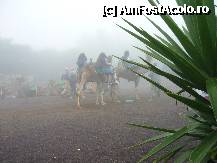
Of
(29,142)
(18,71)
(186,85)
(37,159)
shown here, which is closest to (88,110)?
(29,142)

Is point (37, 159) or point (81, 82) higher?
point (81, 82)

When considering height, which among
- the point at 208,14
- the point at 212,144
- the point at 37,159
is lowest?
the point at 37,159

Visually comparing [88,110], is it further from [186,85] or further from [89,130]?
[186,85]

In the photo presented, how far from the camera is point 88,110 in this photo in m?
14.0

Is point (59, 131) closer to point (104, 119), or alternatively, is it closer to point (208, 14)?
point (104, 119)

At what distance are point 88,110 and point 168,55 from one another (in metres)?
11.6

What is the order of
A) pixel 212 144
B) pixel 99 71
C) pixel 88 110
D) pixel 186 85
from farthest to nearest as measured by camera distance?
pixel 99 71
pixel 88 110
pixel 186 85
pixel 212 144

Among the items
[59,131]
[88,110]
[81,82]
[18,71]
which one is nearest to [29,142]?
[59,131]

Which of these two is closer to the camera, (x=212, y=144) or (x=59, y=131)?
(x=212, y=144)

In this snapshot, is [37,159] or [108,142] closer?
[37,159]

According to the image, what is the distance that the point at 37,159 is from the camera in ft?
22.2

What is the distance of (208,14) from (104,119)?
9111 mm

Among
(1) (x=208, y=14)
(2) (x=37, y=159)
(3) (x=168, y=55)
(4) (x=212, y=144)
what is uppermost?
(1) (x=208, y=14)

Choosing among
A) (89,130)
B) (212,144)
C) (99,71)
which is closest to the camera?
(212,144)
